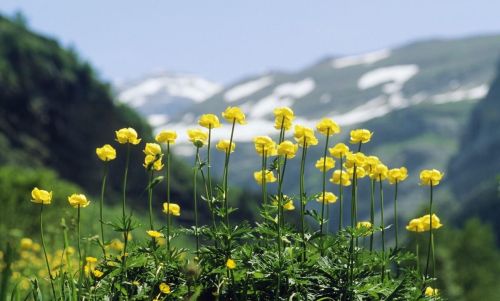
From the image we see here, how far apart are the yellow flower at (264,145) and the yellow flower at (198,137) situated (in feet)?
1.05

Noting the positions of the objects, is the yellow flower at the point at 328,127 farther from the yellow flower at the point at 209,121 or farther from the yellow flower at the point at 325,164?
the yellow flower at the point at 209,121

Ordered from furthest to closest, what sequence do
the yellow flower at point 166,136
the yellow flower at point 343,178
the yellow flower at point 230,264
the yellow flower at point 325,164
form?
the yellow flower at point 343,178 < the yellow flower at point 325,164 < the yellow flower at point 166,136 < the yellow flower at point 230,264

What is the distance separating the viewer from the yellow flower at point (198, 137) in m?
4.45

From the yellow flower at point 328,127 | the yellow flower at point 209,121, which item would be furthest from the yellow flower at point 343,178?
the yellow flower at point 209,121

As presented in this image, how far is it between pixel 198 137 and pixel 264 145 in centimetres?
43

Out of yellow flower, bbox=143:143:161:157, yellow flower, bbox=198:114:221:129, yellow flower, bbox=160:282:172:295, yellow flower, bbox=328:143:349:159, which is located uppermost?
yellow flower, bbox=198:114:221:129

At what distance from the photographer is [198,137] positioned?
4.53 metres

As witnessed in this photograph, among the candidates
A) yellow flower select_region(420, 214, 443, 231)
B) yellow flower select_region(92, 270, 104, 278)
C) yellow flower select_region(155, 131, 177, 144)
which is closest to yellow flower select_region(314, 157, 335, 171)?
yellow flower select_region(420, 214, 443, 231)

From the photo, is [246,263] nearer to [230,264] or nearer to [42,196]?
[230,264]

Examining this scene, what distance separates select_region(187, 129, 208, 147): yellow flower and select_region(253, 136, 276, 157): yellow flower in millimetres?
321

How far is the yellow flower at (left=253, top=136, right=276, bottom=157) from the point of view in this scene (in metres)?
4.45

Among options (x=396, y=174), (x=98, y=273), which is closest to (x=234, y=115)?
(x=396, y=174)

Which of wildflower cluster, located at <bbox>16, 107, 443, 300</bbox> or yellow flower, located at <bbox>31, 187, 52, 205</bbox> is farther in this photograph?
yellow flower, located at <bbox>31, 187, 52, 205</bbox>

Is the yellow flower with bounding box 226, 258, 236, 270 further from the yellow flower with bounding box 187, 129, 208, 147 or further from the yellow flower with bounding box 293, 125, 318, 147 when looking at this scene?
the yellow flower with bounding box 293, 125, 318, 147
